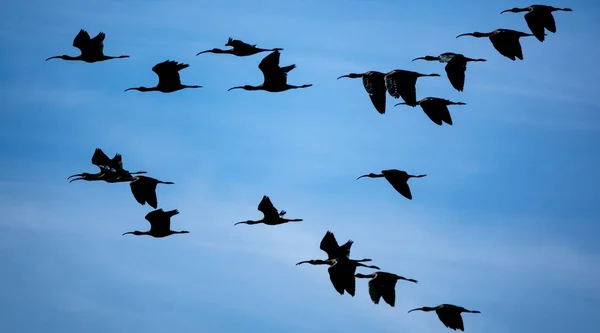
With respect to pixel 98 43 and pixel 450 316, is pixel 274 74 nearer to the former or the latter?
pixel 98 43

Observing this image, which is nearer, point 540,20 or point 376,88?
point 540,20

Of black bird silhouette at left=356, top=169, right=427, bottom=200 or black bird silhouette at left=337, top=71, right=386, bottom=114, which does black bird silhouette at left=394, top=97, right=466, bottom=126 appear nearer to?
black bird silhouette at left=337, top=71, right=386, bottom=114

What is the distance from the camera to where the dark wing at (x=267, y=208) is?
46.0 meters

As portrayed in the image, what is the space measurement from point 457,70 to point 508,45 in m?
2.04

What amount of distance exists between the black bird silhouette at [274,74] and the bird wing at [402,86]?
3.95m

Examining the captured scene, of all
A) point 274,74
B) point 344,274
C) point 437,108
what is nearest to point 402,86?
point 437,108

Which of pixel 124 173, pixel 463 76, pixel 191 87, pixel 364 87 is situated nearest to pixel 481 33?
pixel 463 76

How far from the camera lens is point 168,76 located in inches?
1860

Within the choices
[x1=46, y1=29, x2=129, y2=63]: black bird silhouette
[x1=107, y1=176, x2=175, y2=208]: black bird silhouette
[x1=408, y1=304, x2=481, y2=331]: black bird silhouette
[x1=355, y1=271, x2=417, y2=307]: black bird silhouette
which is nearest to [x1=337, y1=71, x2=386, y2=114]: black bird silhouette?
[x1=355, y1=271, x2=417, y2=307]: black bird silhouette

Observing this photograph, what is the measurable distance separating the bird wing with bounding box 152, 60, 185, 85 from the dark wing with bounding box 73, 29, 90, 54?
122 inches

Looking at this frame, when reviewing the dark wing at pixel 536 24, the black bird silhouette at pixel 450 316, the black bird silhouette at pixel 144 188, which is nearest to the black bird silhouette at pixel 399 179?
the black bird silhouette at pixel 450 316

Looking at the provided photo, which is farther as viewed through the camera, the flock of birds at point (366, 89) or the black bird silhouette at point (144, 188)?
the black bird silhouette at point (144, 188)

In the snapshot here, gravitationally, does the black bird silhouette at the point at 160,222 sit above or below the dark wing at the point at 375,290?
above

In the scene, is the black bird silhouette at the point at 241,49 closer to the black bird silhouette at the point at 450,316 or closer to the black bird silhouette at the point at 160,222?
the black bird silhouette at the point at 160,222
